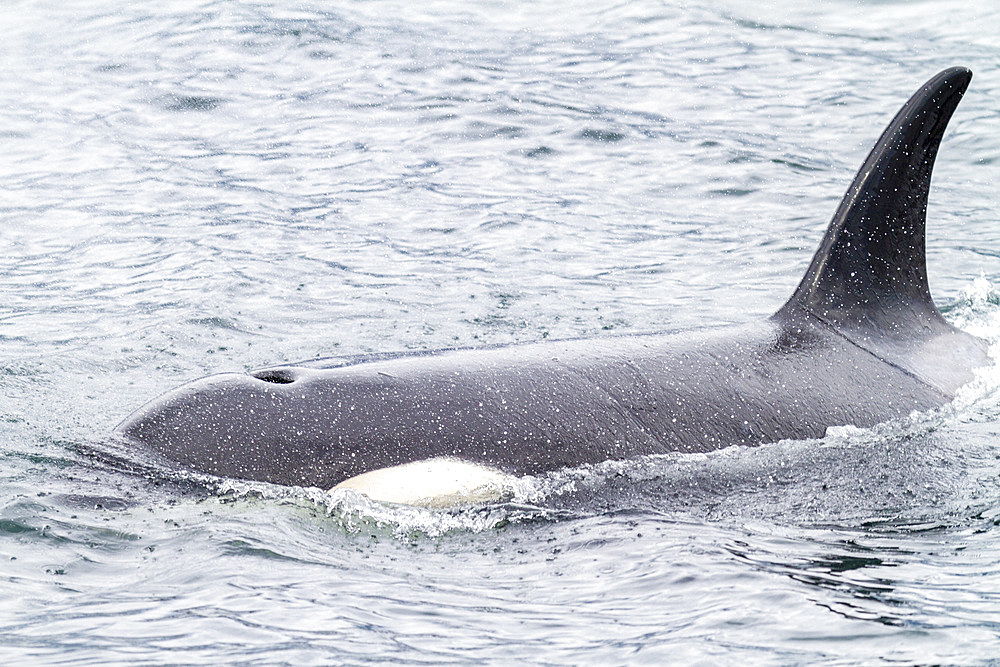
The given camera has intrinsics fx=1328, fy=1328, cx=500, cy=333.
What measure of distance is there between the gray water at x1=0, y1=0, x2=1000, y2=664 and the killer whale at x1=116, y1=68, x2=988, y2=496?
0.53 ft

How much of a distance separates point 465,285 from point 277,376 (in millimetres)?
4825

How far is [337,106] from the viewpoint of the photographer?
16891mm

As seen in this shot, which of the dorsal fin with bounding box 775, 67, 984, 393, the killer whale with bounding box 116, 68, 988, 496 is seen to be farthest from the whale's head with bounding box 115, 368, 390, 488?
the dorsal fin with bounding box 775, 67, 984, 393

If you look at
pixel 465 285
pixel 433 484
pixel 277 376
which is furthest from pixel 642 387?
pixel 465 285

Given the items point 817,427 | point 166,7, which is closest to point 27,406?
point 817,427

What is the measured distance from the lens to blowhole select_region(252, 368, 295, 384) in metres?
6.54

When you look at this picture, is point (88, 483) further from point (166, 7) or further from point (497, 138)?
point (166, 7)

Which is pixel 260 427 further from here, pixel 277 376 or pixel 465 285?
pixel 465 285

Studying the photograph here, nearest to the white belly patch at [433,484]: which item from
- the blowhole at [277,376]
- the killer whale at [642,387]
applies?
the killer whale at [642,387]

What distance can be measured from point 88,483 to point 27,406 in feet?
6.49

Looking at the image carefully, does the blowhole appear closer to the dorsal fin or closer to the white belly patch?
the white belly patch

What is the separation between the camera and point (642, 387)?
668 cm

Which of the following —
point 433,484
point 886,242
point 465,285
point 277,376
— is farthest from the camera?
point 465,285

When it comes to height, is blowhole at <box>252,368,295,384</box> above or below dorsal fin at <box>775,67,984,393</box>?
below
